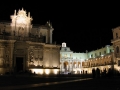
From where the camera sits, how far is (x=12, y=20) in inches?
2255

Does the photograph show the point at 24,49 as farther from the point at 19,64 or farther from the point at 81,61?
the point at 81,61

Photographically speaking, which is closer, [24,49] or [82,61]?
[24,49]

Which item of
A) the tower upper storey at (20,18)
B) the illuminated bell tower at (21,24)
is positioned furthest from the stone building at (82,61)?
the tower upper storey at (20,18)

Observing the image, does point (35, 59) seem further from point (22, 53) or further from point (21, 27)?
point (21, 27)

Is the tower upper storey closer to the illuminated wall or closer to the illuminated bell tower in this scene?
the illuminated bell tower

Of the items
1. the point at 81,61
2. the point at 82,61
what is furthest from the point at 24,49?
the point at 82,61

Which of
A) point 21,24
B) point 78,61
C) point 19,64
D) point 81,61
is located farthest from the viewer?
point 81,61

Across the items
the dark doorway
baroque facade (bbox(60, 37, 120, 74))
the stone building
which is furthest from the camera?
baroque facade (bbox(60, 37, 120, 74))

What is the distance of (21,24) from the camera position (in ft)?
190

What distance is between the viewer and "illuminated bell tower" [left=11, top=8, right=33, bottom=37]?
187 ft

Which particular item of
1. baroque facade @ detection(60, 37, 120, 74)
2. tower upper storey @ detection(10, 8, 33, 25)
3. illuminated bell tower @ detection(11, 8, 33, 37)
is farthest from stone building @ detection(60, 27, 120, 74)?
tower upper storey @ detection(10, 8, 33, 25)

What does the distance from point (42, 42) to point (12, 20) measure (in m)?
11.2

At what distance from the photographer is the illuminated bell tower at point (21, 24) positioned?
57062mm

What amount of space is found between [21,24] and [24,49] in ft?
26.6
